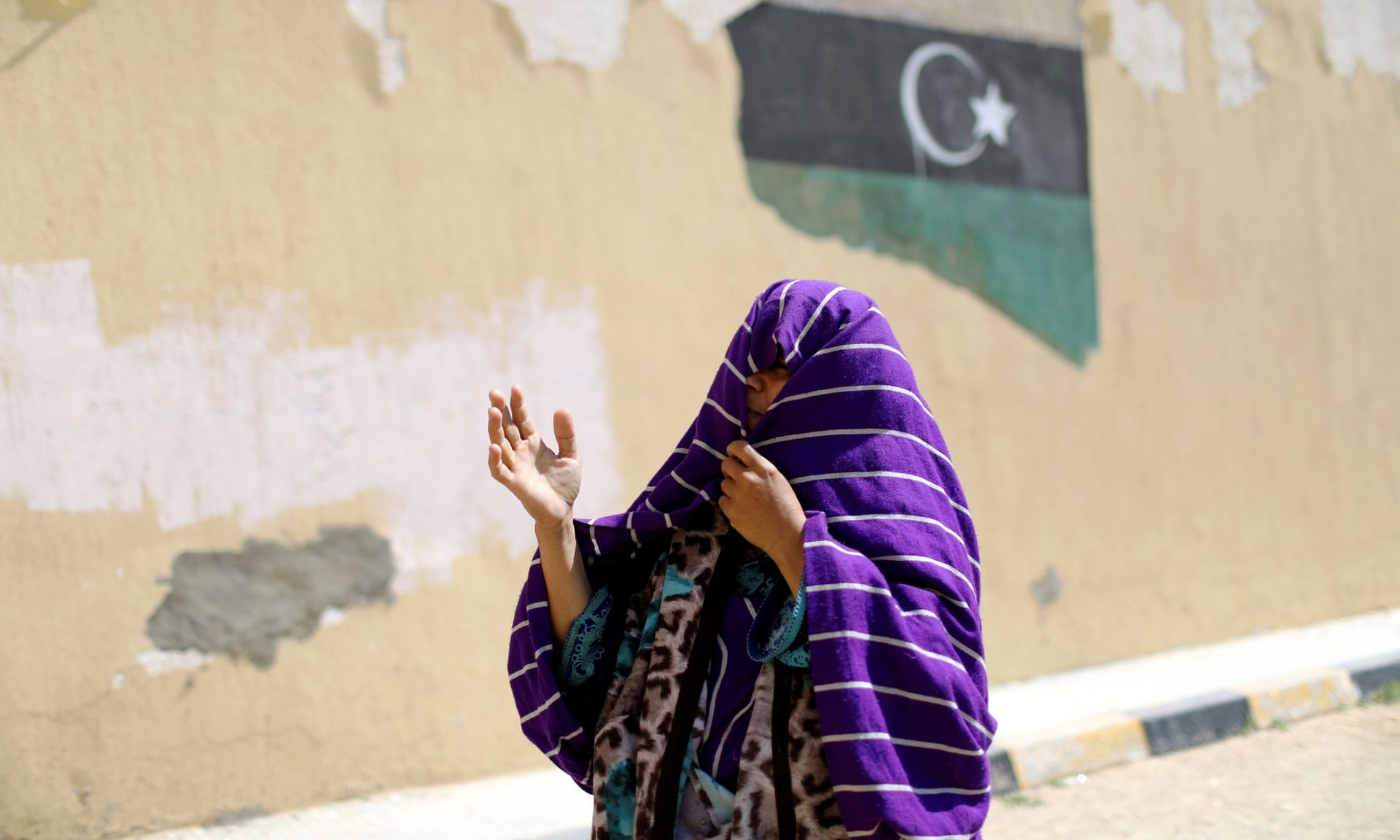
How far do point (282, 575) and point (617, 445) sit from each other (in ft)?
4.30

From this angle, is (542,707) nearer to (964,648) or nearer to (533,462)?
(533,462)

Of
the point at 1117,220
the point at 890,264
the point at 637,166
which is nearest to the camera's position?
the point at 637,166

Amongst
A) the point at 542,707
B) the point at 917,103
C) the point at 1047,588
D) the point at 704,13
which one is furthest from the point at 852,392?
the point at 1047,588

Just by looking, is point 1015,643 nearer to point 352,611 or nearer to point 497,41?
point 352,611

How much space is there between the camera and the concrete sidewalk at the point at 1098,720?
3.73 m

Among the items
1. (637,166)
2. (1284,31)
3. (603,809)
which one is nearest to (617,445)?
(637,166)

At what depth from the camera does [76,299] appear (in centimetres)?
362

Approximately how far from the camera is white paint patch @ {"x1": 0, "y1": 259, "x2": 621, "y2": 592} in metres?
3.58

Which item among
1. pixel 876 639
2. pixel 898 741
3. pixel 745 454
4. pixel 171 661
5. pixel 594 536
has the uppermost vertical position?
pixel 745 454

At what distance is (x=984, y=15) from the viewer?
5676mm

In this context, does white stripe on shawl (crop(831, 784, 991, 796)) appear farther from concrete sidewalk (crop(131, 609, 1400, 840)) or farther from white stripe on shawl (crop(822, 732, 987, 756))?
concrete sidewalk (crop(131, 609, 1400, 840))

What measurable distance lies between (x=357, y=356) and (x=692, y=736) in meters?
2.71

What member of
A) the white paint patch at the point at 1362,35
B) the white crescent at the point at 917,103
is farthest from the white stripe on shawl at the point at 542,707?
the white paint patch at the point at 1362,35

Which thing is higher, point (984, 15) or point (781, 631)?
point (984, 15)
